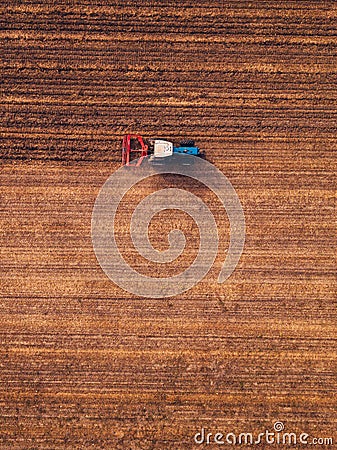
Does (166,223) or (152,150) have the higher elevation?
(152,150)

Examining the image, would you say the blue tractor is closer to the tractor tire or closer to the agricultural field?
the tractor tire

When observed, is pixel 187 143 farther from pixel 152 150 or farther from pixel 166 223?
pixel 166 223

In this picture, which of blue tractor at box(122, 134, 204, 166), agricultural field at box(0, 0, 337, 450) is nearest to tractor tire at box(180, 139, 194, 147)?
blue tractor at box(122, 134, 204, 166)

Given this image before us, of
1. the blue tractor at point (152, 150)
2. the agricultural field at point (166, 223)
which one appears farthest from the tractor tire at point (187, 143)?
the agricultural field at point (166, 223)

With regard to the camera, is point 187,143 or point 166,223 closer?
point 187,143

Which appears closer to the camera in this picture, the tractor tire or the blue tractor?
the blue tractor

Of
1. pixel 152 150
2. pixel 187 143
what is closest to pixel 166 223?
pixel 152 150

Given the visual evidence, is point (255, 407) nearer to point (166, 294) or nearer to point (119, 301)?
point (166, 294)

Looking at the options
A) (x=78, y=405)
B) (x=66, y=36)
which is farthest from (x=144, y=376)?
(x=66, y=36)
